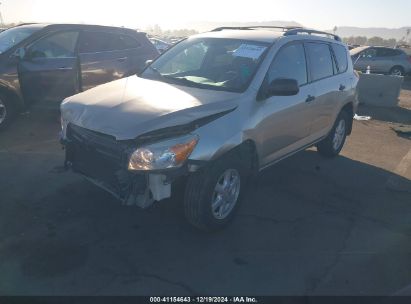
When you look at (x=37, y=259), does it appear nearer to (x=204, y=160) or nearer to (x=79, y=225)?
(x=79, y=225)

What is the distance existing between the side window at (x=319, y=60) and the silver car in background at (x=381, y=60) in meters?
12.9

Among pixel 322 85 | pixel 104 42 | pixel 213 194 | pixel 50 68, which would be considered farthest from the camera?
pixel 104 42

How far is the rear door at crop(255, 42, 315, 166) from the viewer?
4.12 meters

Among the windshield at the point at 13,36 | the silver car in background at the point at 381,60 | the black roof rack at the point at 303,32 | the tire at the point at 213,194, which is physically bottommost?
the silver car in background at the point at 381,60

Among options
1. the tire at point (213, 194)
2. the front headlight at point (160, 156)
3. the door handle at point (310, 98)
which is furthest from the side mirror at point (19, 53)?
the door handle at point (310, 98)

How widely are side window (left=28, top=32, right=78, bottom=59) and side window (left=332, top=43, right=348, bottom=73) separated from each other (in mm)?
4529

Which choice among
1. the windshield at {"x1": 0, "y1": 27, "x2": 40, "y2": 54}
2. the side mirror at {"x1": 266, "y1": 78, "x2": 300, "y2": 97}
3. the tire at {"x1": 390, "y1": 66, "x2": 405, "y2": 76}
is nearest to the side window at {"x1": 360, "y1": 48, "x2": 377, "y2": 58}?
the tire at {"x1": 390, "y1": 66, "x2": 405, "y2": 76}

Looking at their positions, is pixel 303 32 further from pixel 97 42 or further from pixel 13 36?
pixel 13 36

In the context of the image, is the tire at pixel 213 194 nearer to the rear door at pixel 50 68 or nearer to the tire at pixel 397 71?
the rear door at pixel 50 68

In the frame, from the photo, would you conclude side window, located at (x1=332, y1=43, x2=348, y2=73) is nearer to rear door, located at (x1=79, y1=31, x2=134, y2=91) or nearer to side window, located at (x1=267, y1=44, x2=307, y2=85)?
side window, located at (x1=267, y1=44, x2=307, y2=85)

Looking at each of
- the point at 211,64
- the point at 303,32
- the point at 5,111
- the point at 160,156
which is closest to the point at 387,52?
the point at 303,32

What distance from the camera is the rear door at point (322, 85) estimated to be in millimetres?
5096

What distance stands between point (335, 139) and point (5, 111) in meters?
5.49

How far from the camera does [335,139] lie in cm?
641
